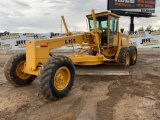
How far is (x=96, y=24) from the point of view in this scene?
9148 millimetres

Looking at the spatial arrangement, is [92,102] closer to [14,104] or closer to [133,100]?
[133,100]

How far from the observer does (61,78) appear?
5617 millimetres

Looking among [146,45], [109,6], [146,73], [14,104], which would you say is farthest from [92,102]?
[109,6]

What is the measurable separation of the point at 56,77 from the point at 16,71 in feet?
5.33

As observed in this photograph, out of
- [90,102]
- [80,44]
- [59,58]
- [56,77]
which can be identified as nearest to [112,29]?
[80,44]

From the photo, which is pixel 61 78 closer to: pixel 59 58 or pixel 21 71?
pixel 59 58

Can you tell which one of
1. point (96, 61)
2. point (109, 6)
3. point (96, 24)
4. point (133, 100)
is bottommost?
point (133, 100)

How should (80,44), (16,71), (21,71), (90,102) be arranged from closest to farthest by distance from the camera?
(90,102)
(16,71)
(21,71)
(80,44)

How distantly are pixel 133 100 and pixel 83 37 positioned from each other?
3.80 metres

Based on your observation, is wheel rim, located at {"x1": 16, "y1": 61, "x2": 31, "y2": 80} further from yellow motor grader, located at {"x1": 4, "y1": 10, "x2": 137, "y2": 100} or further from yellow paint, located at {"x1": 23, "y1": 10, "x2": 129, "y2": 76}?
yellow paint, located at {"x1": 23, "y1": 10, "x2": 129, "y2": 76}

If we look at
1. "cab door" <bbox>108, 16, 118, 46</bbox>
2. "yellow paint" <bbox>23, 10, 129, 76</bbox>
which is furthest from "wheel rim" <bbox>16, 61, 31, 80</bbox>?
"cab door" <bbox>108, 16, 118, 46</bbox>

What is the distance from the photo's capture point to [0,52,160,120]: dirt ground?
14.8 ft

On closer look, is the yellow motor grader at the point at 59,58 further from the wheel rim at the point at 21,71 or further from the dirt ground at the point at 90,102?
the dirt ground at the point at 90,102

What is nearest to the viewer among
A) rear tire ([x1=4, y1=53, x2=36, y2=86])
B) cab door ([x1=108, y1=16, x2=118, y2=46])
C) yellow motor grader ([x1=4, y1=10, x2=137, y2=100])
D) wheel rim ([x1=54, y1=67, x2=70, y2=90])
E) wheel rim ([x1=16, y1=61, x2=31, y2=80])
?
yellow motor grader ([x1=4, y1=10, x2=137, y2=100])
